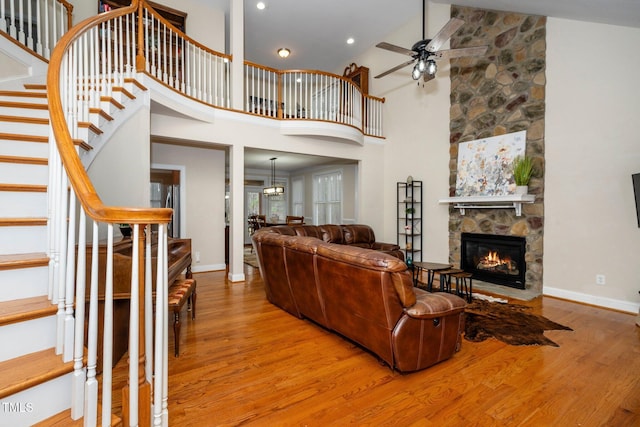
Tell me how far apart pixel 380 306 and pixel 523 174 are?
3.58m

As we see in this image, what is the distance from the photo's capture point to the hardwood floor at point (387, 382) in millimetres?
1678

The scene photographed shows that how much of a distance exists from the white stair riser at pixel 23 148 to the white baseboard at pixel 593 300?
5963mm

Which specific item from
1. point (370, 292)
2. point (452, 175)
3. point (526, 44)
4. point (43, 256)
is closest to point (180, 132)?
point (43, 256)

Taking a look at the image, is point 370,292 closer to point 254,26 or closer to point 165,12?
point 165,12

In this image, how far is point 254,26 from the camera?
21.1 ft

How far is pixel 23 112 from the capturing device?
261cm

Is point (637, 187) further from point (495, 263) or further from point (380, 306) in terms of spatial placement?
point (380, 306)

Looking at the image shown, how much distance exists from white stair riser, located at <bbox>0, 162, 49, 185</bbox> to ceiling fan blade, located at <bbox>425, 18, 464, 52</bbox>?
4.08m

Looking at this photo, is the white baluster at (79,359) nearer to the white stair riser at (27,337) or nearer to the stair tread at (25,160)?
the white stair riser at (27,337)

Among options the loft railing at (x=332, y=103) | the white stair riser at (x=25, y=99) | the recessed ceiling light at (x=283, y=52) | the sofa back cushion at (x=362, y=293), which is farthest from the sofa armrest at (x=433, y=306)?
the recessed ceiling light at (x=283, y=52)

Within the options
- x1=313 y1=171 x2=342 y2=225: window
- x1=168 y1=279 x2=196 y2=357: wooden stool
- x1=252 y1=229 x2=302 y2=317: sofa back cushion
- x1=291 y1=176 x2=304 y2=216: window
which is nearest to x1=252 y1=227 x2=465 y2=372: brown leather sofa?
x1=252 y1=229 x2=302 y2=317: sofa back cushion

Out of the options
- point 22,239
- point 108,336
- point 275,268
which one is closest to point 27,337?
point 108,336

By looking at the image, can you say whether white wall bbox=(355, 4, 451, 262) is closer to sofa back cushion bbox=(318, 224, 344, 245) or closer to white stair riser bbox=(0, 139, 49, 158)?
sofa back cushion bbox=(318, 224, 344, 245)

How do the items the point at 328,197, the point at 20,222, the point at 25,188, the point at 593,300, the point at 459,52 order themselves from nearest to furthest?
the point at 20,222, the point at 25,188, the point at 593,300, the point at 459,52, the point at 328,197
